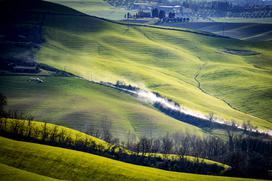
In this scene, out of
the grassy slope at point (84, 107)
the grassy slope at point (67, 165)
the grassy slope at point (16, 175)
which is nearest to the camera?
the grassy slope at point (16, 175)

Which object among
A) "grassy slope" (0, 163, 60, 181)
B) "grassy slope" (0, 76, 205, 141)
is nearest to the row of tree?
"grassy slope" (0, 163, 60, 181)

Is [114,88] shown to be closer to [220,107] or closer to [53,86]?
[53,86]

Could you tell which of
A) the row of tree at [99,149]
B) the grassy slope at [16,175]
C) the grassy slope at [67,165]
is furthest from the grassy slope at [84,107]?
the grassy slope at [16,175]

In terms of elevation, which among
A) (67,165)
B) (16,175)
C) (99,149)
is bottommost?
(99,149)

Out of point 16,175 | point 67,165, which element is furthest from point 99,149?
point 16,175

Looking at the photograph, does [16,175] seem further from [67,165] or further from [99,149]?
[99,149]

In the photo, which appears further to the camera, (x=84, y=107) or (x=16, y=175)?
(x=84, y=107)

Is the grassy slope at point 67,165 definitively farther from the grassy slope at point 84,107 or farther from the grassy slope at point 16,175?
Result: the grassy slope at point 84,107

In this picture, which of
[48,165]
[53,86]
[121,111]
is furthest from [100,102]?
[48,165]
